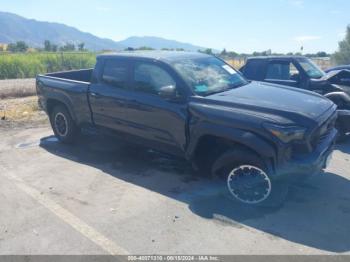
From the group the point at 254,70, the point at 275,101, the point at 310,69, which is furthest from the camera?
the point at 254,70

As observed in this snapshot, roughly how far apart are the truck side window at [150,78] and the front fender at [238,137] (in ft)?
2.73

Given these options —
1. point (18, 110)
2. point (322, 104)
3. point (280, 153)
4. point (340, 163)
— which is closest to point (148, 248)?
point (280, 153)

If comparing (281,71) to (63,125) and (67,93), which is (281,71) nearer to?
(67,93)

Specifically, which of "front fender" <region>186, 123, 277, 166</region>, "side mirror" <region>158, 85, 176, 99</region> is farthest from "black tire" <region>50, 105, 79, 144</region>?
"front fender" <region>186, 123, 277, 166</region>

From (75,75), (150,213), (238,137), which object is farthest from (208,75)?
(75,75)

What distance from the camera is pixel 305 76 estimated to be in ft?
26.8

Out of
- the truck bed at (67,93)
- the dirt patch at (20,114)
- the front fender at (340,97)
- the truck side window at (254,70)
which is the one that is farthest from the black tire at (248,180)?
the dirt patch at (20,114)

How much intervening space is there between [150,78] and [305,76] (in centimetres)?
438

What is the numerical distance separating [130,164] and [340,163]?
11.6 ft

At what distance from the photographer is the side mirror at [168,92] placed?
477cm

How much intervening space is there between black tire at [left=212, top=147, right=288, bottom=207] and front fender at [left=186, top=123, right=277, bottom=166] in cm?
14

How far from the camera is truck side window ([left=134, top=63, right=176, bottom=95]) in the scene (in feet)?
17.0

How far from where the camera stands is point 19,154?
6875 millimetres

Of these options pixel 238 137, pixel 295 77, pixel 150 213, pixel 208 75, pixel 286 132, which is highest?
pixel 208 75
